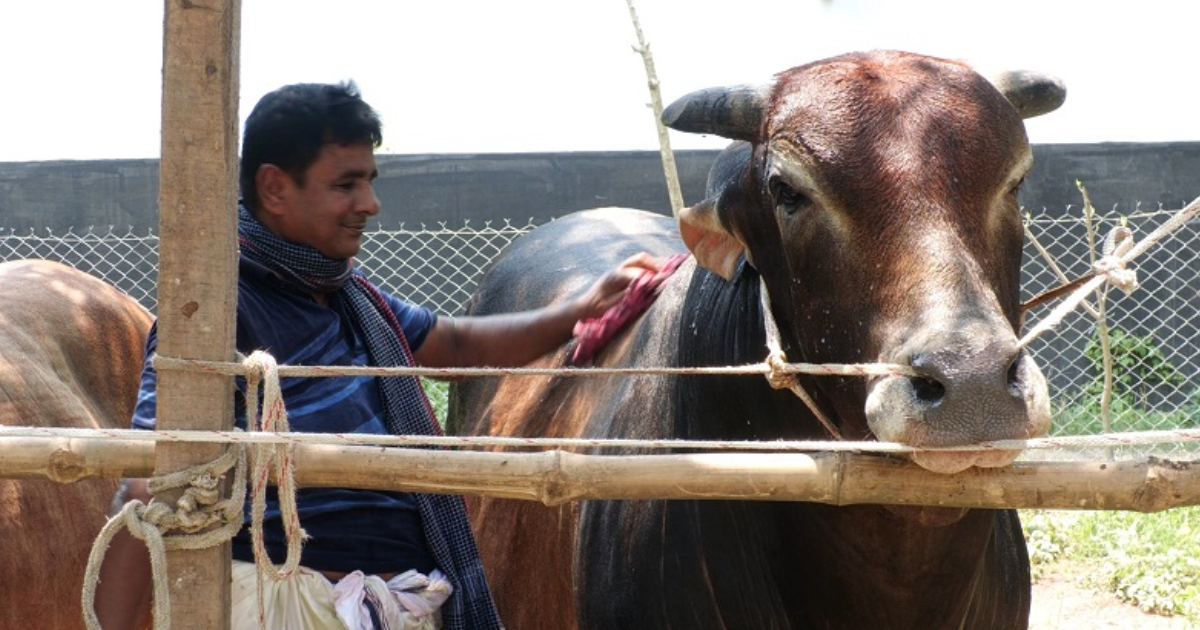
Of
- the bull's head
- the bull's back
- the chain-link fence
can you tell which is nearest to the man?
the bull's back

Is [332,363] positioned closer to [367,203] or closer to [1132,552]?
[367,203]

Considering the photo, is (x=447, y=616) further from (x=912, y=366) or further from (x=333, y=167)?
(x=912, y=366)

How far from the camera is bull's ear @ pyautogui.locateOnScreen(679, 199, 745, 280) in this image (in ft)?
9.62

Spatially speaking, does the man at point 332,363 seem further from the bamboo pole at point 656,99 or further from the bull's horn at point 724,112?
the bamboo pole at point 656,99

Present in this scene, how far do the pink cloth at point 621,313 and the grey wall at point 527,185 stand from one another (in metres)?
5.93

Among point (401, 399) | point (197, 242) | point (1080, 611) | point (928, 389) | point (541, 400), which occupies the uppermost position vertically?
point (197, 242)

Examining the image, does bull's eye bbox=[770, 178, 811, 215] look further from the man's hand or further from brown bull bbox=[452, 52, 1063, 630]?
the man's hand

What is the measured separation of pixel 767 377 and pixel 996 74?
0.81 metres

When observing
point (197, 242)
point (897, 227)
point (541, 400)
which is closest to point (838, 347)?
point (897, 227)

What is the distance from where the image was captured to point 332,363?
10.1 ft

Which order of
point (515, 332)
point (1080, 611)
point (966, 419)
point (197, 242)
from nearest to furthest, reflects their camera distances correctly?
point (966, 419)
point (197, 242)
point (515, 332)
point (1080, 611)

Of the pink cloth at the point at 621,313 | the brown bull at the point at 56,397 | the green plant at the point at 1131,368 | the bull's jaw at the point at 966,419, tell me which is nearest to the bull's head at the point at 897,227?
the bull's jaw at the point at 966,419

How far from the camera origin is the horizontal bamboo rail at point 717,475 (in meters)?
2.28

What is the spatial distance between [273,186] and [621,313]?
0.98 m
